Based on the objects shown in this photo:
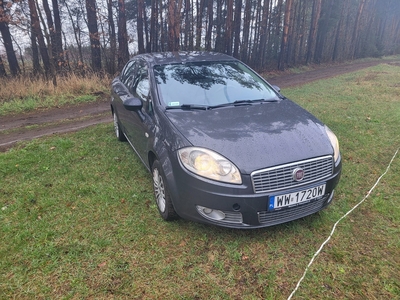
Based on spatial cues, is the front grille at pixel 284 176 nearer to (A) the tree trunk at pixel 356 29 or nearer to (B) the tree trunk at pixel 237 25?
(B) the tree trunk at pixel 237 25

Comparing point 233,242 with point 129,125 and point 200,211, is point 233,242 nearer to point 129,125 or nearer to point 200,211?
point 200,211

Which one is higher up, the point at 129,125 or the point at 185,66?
the point at 185,66

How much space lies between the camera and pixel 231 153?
2.55 m

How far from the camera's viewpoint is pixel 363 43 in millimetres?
38156

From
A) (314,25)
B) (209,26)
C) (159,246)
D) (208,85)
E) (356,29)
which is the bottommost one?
(159,246)

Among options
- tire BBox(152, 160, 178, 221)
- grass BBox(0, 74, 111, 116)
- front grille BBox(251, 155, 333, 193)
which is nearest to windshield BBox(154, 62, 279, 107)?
tire BBox(152, 160, 178, 221)

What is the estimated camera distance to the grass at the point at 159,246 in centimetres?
229

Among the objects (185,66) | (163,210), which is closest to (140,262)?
(163,210)

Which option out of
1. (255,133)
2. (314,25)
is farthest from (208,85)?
(314,25)

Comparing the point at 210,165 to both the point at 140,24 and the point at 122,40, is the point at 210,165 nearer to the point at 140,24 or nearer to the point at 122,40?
the point at 122,40

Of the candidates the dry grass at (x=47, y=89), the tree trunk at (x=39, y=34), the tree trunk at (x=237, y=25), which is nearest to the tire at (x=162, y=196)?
the dry grass at (x=47, y=89)

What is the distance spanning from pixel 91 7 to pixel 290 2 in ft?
41.8

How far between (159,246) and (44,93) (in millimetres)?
8928

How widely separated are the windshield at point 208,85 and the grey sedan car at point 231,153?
0.01 m
